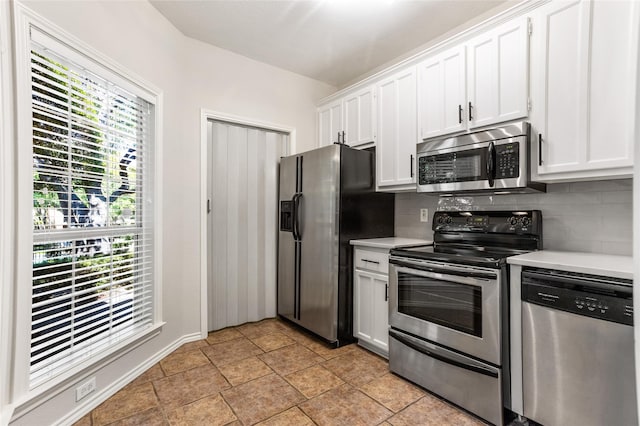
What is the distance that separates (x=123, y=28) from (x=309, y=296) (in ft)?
8.36

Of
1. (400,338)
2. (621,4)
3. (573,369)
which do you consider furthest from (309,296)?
(621,4)

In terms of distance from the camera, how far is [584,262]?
5.26 ft

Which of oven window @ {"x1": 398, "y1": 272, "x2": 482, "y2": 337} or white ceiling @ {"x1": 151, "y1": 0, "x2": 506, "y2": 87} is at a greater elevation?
white ceiling @ {"x1": 151, "y1": 0, "x2": 506, "y2": 87}

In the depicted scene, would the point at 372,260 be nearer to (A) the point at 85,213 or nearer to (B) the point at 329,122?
(B) the point at 329,122

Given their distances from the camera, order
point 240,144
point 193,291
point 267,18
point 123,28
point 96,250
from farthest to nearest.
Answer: point 240,144
point 193,291
point 267,18
point 123,28
point 96,250

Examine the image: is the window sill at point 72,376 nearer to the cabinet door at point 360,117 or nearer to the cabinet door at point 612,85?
the cabinet door at point 360,117

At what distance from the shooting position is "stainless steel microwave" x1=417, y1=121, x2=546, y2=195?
192 centimetres

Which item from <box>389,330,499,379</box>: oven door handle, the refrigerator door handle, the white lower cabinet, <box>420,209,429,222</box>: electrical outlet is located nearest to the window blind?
the refrigerator door handle

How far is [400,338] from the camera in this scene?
2246 millimetres

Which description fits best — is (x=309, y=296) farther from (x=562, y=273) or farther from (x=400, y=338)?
(x=562, y=273)

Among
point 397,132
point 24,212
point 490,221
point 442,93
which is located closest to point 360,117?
point 397,132

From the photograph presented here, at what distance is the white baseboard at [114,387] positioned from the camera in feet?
5.71

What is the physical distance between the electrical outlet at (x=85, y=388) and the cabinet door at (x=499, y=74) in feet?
9.82

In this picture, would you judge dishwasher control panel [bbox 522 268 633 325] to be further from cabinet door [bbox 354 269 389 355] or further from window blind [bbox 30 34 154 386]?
window blind [bbox 30 34 154 386]
